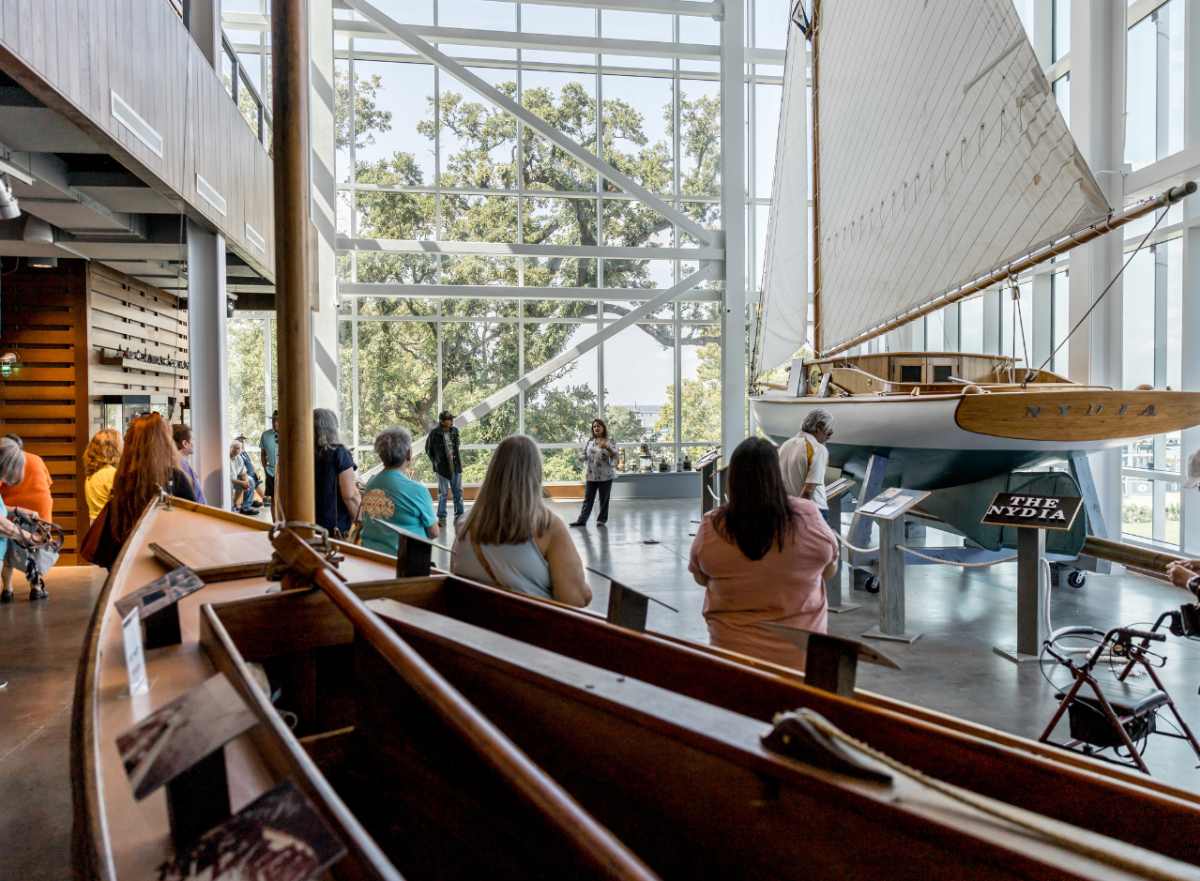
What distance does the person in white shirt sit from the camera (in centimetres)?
555

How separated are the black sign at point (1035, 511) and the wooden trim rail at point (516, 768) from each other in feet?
14.1

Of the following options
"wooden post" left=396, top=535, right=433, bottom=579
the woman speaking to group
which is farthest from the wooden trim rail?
the woman speaking to group

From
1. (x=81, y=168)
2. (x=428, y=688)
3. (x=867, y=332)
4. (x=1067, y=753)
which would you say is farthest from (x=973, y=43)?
(x=81, y=168)

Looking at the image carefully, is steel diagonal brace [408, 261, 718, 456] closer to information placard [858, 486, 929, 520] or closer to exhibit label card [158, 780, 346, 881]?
information placard [858, 486, 929, 520]

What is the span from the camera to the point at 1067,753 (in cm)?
102

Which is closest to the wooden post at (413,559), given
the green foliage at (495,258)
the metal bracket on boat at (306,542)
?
the metal bracket on boat at (306,542)

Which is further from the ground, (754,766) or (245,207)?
(245,207)

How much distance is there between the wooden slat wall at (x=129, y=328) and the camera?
7.86m

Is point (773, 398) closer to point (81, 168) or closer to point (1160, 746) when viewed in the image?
point (1160, 746)

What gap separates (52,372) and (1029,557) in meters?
8.77

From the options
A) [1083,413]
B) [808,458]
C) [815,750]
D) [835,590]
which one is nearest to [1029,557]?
[1083,413]

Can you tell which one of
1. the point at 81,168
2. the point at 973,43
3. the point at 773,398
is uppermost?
the point at 973,43

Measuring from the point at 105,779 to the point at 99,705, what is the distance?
0.27 m

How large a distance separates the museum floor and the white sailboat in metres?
1.24
